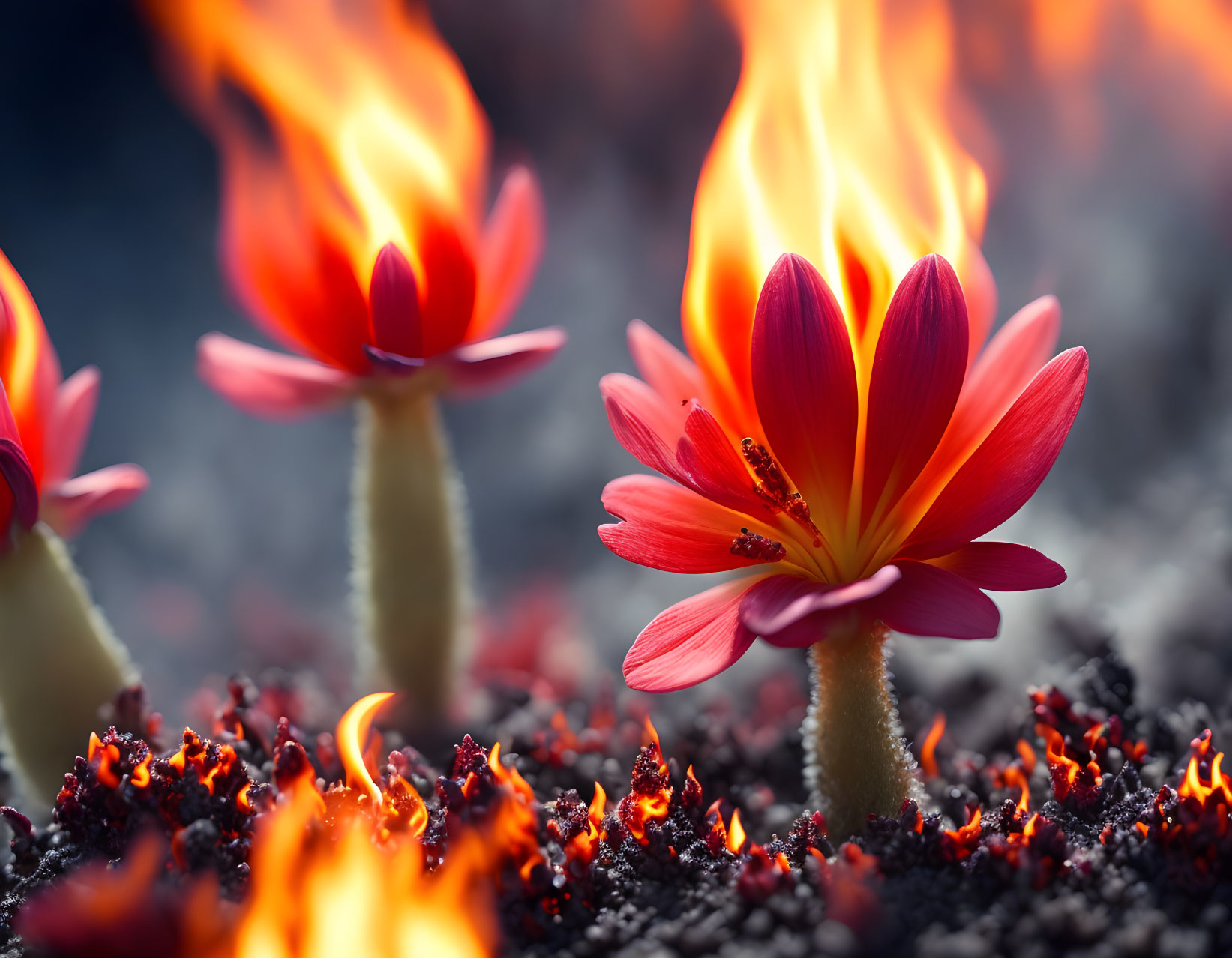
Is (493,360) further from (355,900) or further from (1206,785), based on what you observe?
(1206,785)

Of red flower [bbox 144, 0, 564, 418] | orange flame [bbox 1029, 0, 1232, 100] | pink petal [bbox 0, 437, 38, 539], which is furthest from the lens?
orange flame [bbox 1029, 0, 1232, 100]

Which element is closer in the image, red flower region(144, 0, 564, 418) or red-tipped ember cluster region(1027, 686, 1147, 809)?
red-tipped ember cluster region(1027, 686, 1147, 809)

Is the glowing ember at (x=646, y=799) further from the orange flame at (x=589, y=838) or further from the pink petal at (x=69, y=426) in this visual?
the pink petal at (x=69, y=426)

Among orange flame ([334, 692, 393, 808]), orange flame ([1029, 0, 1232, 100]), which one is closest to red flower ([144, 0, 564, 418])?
orange flame ([334, 692, 393, 808])

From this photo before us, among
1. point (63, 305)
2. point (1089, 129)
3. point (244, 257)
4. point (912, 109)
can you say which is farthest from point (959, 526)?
point (63, 305)

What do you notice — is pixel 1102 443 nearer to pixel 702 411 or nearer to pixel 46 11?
pixel 702 411

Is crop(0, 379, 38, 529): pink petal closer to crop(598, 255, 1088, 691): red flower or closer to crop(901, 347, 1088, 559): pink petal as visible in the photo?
crop(598, 255, 1088, 691): red flower

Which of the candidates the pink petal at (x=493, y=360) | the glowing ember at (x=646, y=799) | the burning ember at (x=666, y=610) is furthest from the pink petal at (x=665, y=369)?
the glowing ember at (x=646, y=799)

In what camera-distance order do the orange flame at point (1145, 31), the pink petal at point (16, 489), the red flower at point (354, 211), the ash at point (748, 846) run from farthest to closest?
the orange flame at point (1145, 31) < the red flower at point (354, 211) < the pink petal at point (16, 489) < the ash at point (748, 846)
